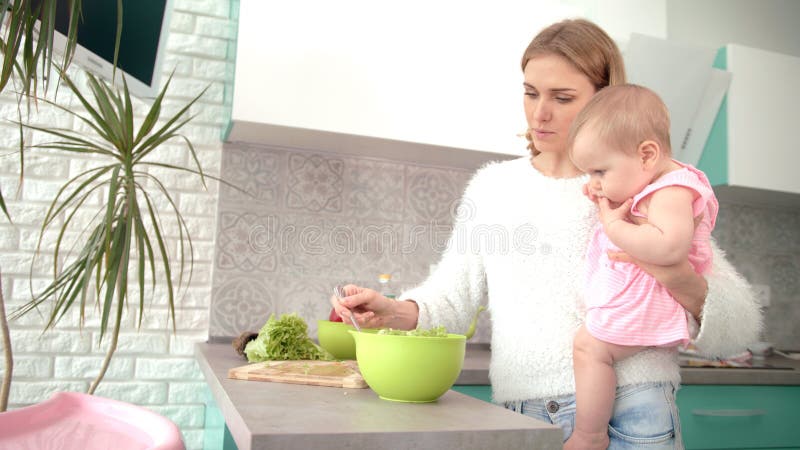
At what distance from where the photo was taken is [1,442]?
0.89 metres

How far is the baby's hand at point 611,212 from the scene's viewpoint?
1193 millimetres

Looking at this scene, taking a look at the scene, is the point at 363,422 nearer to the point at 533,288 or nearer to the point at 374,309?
the point at 374,309

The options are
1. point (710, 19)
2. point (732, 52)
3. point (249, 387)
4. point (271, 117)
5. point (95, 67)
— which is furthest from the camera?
point (710, 19)

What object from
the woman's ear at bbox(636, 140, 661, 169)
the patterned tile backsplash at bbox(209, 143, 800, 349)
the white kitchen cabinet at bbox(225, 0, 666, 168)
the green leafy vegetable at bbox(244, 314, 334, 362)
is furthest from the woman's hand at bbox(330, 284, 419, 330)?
the patterned tile backsplash at bbox(209, 143, 800, 349)

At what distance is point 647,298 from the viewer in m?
1.18

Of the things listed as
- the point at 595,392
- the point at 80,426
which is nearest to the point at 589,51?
the point at 595,392

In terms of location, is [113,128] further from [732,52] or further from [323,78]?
[732,52]

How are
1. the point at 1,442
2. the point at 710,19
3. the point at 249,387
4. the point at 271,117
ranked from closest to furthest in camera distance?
the point at 1,442
the point at 249,387
the point at 271,117
the point at 710,19

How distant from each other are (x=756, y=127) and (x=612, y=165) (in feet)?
5.46

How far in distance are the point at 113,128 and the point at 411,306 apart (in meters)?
1.03

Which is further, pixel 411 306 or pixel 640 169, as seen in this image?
pixel 411 306

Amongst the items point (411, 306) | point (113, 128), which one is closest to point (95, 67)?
point (113, 128)

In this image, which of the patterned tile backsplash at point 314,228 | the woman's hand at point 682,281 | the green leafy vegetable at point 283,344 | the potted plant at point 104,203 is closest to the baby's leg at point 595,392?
the woman's hand at point 682,281

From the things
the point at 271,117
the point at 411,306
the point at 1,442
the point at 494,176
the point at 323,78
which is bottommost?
the point at 1,442
